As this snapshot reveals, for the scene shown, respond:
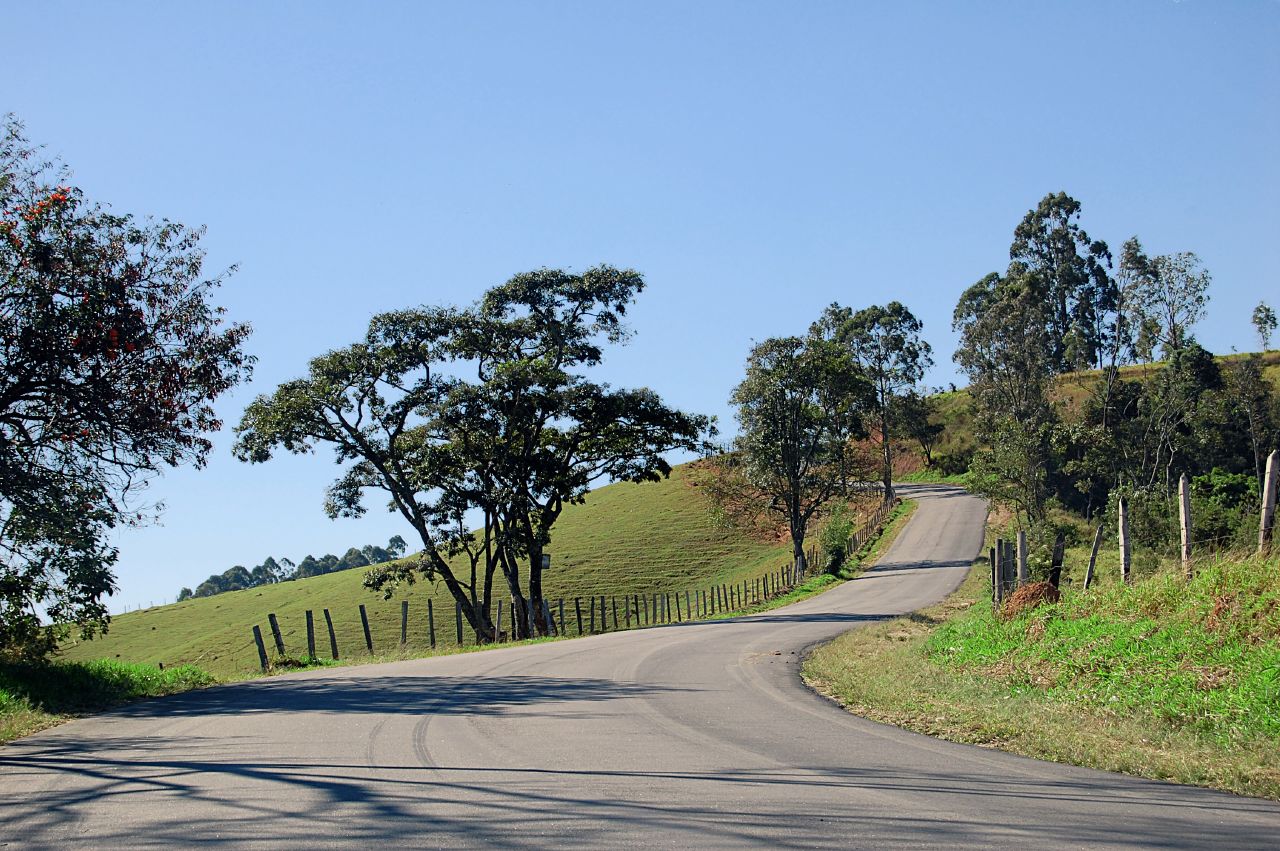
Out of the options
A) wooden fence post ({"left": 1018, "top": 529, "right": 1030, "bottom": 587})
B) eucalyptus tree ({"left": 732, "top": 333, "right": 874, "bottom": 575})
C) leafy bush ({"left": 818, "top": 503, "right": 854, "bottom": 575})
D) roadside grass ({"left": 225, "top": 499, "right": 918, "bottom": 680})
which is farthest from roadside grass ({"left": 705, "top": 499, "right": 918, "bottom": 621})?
wooden fence post ({"left": 1018, "top": 529, "right": 1030, "bottom": 587})

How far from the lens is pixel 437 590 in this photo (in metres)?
66.4

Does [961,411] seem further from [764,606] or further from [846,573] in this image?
[764,606]

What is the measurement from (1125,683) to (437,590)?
58.4m

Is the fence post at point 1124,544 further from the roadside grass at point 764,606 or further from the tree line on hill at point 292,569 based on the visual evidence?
the tree line on hill at point 292,569

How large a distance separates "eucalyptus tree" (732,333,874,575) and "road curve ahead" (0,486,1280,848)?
43.4 meters

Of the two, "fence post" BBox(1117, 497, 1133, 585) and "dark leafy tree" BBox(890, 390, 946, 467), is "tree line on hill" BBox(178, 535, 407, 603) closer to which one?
"dark leafy tree" BBox(890, 390, 946, 467)

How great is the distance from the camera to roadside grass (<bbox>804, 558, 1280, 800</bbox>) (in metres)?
8.59

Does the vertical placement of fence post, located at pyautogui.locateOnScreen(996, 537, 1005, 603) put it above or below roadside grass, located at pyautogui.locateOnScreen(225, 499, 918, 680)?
above

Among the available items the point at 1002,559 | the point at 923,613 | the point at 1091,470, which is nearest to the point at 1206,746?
the point at 1002,559

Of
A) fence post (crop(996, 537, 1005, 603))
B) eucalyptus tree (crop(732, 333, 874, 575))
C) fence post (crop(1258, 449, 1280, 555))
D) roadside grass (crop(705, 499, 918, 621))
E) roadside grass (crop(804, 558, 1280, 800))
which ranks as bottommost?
roadside grass (crop(705, 499, 918, 621))

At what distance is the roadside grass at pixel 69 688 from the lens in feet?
40.9

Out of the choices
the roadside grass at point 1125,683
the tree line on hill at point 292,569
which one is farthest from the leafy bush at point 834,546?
the tree line on hill at point 292,569

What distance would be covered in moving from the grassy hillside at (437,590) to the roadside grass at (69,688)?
3276cm

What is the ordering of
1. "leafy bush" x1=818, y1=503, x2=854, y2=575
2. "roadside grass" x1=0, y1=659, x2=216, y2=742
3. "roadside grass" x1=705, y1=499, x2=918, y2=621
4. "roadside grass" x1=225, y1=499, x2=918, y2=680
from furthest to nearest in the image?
"leafy bush" x1=818, y1=503, x2=854, y2=575 < "roadside grass" x1=705, y1=499, x2=918, y2=621 < "roadside grass" x1=225, y1=499, x2=918, y2=680 < "roadside grass" x1=0, y1=659, x2=216, y2=742
